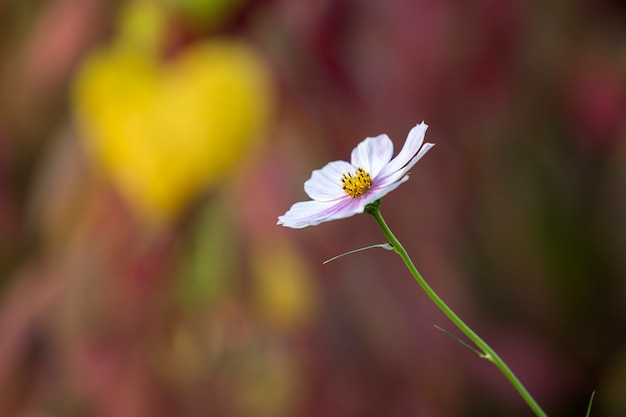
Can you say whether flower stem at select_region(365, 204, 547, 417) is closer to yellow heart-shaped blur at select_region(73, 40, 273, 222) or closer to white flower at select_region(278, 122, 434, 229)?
white flower at select_region(278, 122, 434, 229)

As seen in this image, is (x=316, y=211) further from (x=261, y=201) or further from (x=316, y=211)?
(x=261, y=201)

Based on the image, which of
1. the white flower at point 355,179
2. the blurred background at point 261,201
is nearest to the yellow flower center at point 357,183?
the white flower at point 355,179

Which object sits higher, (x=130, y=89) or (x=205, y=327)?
(x=130, y=89)

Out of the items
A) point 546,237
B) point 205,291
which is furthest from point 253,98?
point 546,237

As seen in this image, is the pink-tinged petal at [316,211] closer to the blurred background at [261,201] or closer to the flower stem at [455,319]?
the flower stem at [455,319]

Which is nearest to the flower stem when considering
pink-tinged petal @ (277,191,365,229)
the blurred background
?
pink-tinged petal @ (277,191,365,229)

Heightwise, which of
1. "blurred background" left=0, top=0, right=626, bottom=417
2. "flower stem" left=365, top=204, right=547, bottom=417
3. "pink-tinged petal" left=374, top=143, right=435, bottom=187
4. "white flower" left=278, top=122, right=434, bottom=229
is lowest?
"flower stem" left=365, top=204, right=547, bottom=417

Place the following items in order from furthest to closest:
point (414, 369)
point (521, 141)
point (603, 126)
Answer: point (521, 141) → point (603, 126) → point (414, 369)

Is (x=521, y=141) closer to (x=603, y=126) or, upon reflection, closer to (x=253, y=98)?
(x=603, y=126)
